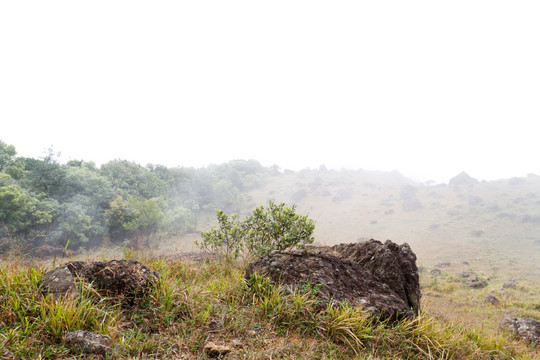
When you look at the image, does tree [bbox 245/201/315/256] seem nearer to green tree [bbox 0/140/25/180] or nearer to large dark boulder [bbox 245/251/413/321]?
large dark boulder [bbox 245/251/413/321]

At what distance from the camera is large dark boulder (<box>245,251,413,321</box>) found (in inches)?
173

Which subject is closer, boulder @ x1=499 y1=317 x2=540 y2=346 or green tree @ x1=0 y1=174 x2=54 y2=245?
boulder @ x1=499 y1=317 x2=540 y2=346

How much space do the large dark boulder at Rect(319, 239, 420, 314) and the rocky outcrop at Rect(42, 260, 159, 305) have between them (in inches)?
168

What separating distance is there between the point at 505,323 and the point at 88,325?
10755mm

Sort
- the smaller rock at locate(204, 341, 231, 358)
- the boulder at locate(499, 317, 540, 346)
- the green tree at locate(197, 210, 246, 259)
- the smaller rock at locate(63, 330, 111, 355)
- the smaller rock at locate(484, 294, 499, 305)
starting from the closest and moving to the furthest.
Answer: the smaller rock at locate(63, 330, 111, 355), the smaller rock at locate(204, 341, 231, 358), the boulder at locate(499, 317, 540, 346), the green tree at locate(197, 210, 246, 259), the smaller rock at locate(484, 294, 499, 305)

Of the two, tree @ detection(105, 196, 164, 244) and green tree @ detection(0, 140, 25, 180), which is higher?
green tree @ detection(0, 140, 25, 180)

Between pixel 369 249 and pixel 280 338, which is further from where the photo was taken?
pixel 369 249

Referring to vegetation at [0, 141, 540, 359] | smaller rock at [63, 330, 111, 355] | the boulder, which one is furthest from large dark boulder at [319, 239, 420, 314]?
smaller rock at [63, 330, 111, 355]

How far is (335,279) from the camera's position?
4.76 meters

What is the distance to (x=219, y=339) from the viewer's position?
3275mm

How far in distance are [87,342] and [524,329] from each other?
34.2 ft

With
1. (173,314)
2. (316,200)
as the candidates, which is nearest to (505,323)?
(173,314)

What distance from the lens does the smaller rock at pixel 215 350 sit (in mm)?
3004

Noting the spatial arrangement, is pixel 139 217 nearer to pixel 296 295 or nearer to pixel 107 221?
pixel 107 221
